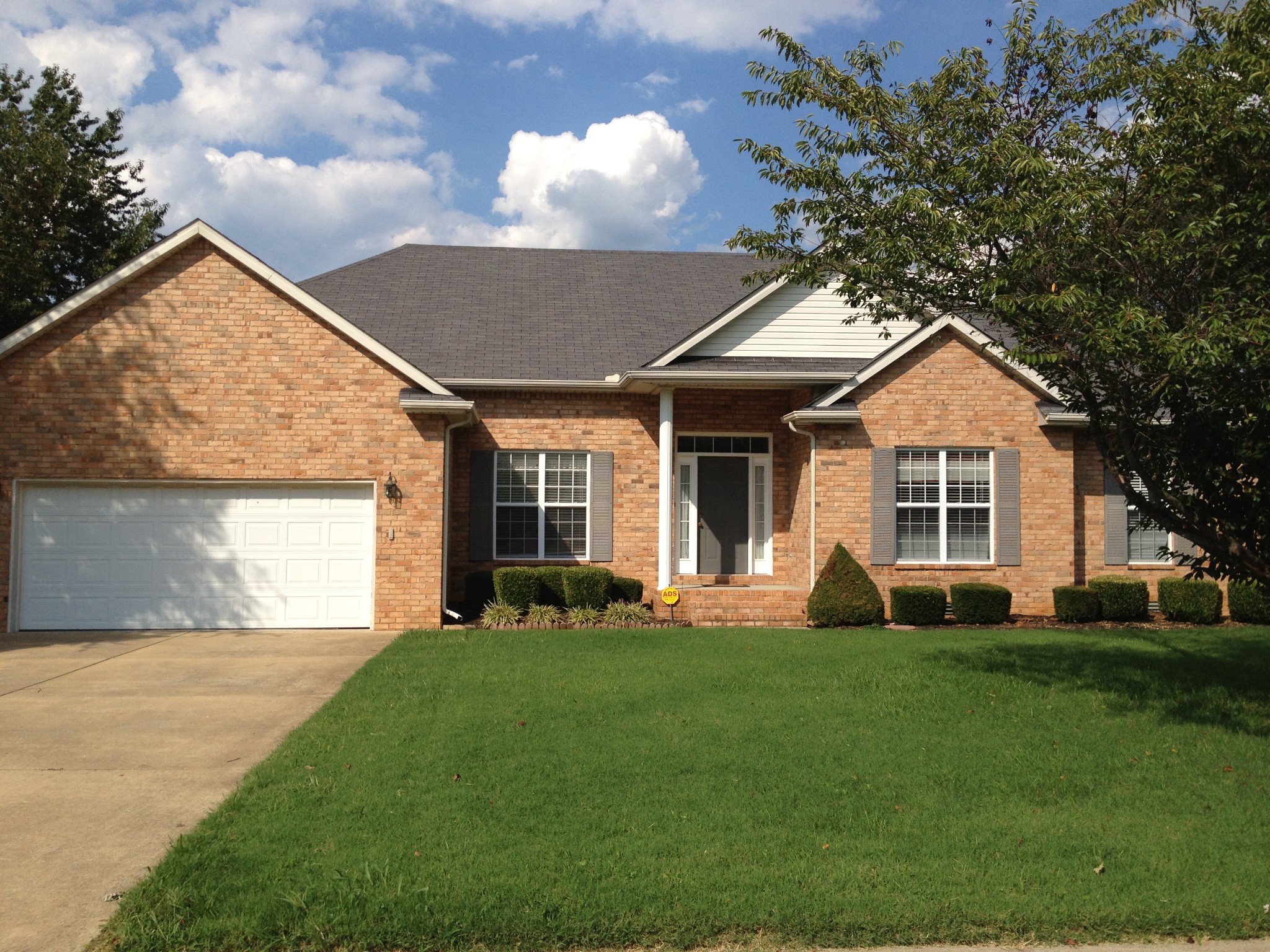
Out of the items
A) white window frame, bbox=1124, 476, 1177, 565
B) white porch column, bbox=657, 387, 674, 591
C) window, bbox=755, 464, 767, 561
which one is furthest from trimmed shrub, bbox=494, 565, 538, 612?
white window frame, bbox=1124, 476, 1177, 565

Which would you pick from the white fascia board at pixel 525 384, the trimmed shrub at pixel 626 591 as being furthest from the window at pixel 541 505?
the white fascia board at pixel 525 384

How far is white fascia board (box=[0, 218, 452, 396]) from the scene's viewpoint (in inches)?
541

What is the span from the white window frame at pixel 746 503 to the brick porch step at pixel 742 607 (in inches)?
74.1

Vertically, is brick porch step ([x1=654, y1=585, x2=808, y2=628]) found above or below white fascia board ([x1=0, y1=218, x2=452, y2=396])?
below

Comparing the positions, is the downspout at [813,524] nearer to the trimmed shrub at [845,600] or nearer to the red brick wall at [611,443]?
the red brick wall at [611,443]

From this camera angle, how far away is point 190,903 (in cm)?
475

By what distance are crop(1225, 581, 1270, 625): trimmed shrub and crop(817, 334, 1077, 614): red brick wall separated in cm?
249

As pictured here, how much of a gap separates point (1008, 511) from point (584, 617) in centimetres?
709

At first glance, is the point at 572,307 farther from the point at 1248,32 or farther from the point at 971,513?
the point at 1248,32

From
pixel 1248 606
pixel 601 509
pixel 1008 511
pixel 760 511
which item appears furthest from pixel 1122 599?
pixel 601 509

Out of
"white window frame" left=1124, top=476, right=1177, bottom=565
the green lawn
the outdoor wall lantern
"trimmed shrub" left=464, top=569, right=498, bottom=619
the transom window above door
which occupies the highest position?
the transom window above door

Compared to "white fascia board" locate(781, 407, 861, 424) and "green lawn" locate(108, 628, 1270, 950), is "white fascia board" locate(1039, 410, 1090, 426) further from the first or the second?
"green lawn" locate(108, 628, 1270, 950)

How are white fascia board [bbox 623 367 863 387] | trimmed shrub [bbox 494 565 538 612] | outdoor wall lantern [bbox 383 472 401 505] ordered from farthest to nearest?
white fascia board [bbox 623 367 863 387] → trimmed shrub [bbox 494 565 538 612] → outdoor wall lantern [bbox 383 472 401 505]

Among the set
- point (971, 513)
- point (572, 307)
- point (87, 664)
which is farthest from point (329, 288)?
point (971, 513)
